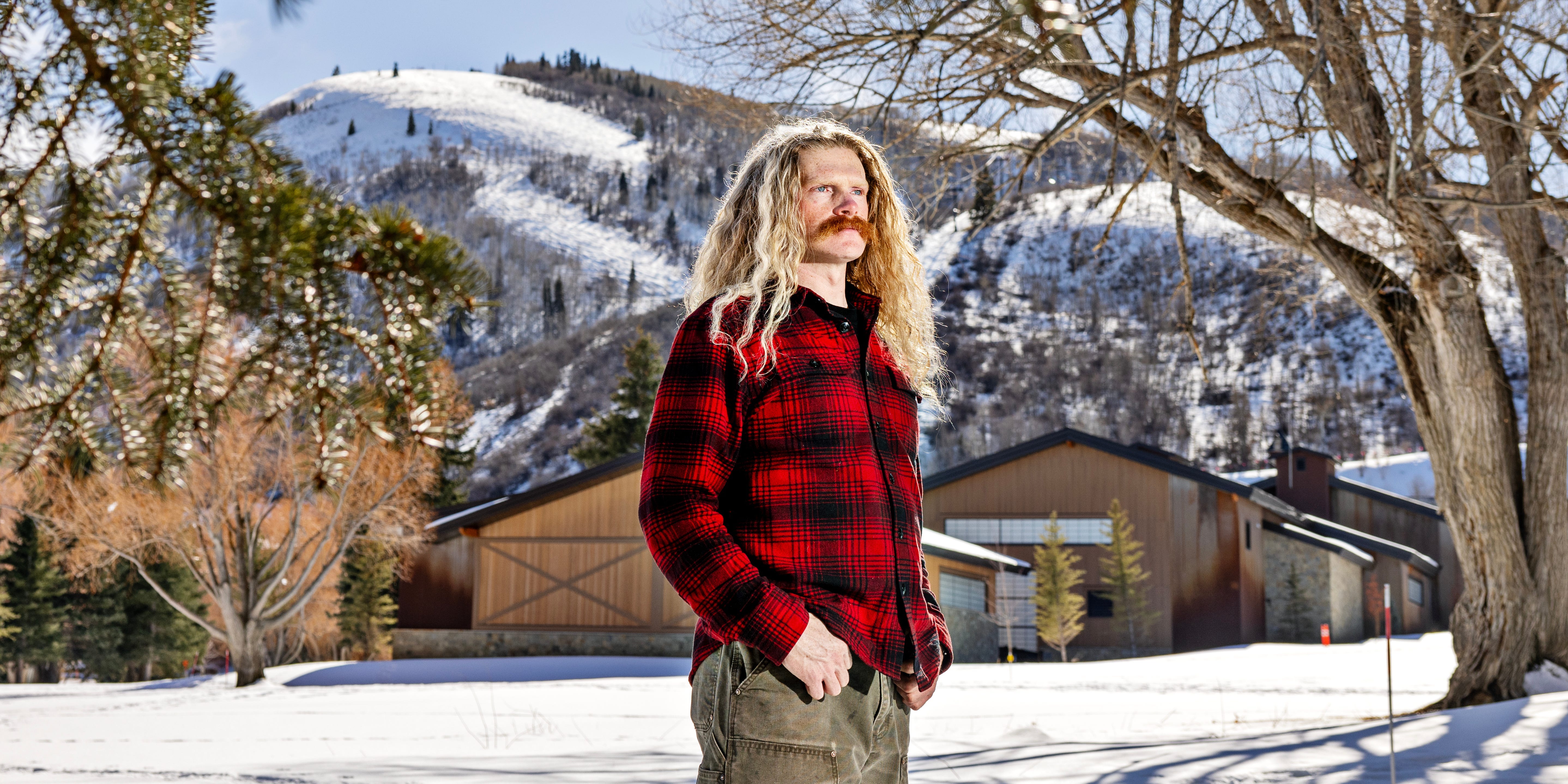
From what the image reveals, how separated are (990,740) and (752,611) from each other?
18.8 feet

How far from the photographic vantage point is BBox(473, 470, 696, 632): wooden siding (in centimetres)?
2175

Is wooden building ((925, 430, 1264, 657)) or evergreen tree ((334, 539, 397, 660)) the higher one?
wooden building ((925, 430, 1264, 657))

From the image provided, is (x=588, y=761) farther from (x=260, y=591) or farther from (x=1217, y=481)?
(x=1217, y=481)

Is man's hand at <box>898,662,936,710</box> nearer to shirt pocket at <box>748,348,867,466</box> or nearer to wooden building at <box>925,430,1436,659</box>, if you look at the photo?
shirt pocket at <box>748,348,867,466</box>

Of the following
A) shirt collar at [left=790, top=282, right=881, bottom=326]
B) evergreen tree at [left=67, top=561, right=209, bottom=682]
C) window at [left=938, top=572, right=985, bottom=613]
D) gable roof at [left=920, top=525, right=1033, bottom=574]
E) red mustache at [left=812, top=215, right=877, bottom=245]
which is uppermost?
red mustache at [left=812, top=215, right=877, bottom=245]

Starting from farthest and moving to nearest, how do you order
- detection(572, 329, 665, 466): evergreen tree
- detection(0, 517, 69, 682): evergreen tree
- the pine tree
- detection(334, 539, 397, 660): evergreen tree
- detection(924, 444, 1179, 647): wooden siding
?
detection(572, 329, 665, 466): evergreen tree < detection(334, 539, 397, 660): evergreen tree < detection(0, 517, 69, 682): evergreen tree < detection(924, 444, 1179, 647): wooden siding < the pine tree

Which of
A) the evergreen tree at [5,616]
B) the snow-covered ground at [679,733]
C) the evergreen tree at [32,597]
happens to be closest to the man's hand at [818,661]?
the snow-covered ground at [679,733]

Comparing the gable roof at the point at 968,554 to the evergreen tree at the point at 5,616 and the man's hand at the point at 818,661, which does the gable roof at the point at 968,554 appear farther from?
the evergreen tree at the point at 5,616

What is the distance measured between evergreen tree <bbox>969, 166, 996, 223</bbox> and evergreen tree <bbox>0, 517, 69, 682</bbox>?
94.2 feet

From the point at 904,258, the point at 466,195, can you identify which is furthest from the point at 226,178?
the point at 466,195

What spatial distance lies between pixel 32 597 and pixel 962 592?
24.8 m

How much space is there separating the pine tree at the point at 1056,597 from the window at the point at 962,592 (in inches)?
48.5

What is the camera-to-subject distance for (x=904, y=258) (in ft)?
8.61

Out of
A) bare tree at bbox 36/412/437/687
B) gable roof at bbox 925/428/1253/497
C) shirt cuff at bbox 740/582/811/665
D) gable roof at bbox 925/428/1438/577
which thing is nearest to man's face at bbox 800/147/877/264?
shirt cuff at bbox 740/582/811/665
